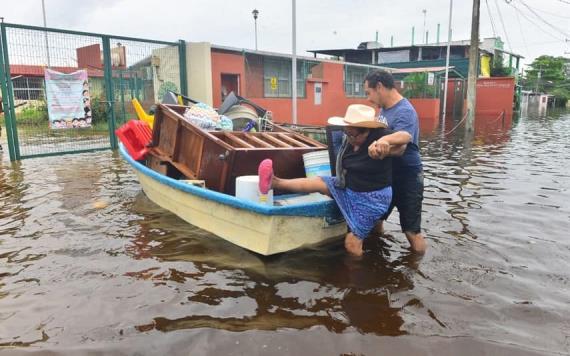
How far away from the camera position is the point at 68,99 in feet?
34.3

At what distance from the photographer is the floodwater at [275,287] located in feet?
10.2

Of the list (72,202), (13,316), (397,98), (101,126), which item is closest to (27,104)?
(101,126)

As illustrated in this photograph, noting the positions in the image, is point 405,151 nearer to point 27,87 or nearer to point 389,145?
point 389,145

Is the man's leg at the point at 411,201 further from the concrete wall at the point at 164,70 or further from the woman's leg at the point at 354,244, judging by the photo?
the concrete wall at the point at 164,70

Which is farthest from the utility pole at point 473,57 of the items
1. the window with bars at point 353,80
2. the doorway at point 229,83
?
the doorway at point 229,83

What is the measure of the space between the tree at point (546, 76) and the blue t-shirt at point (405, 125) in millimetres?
65146

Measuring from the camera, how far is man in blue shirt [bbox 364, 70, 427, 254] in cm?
420

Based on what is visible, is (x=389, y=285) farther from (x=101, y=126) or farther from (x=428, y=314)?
(x=101, y=126)

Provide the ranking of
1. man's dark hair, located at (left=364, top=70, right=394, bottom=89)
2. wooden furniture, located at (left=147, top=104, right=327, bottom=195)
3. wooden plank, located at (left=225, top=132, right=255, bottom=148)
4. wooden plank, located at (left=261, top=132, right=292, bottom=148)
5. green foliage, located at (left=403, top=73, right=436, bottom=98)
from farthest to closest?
green foliage, located at (left=403, top=73, right=436, bottom=98) → wooden plank, located at (left=261, top=132, right=292, bottom=148) → wooden plank, located at (left=225, top=132, right=255, bottom=148) → wooden furniture, located at (left=147, top=104, right=327, bottom=195) → man's dark hair, located at (left=364, top=70, right=394, bottom=89)

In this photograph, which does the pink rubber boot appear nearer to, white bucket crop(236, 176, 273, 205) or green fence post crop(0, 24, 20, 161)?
white bucket crop(236, 176, 273, 205)

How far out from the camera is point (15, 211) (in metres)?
6.27

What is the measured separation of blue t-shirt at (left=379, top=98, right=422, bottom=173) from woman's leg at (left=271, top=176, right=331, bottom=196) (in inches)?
28.8

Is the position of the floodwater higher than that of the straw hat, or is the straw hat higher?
the straw hat

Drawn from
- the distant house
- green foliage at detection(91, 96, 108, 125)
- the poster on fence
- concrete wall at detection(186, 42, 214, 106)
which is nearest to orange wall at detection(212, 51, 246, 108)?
concrete wall at detection(186, 42, 214, 106)
